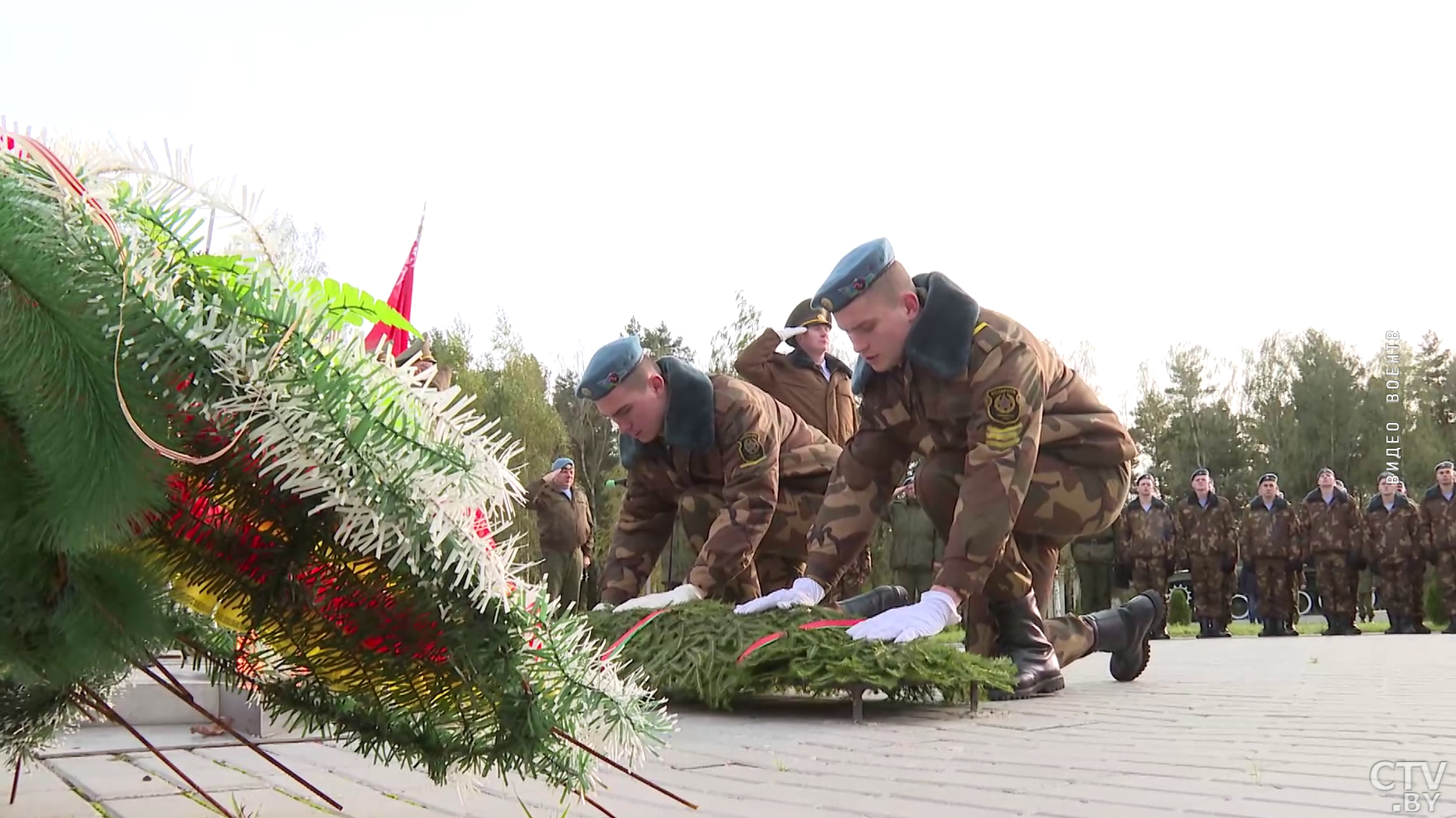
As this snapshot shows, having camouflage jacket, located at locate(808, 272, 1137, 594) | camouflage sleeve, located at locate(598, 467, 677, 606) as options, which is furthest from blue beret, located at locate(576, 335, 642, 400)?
camouflage jacket, located at locate(808, 272, 1137, 594)

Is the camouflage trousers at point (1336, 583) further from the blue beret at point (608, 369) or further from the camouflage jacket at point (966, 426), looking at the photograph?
the blue beret at point (608, 369)

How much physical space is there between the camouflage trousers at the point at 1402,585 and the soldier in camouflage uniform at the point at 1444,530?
0.76ft

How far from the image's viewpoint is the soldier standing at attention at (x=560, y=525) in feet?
44.2

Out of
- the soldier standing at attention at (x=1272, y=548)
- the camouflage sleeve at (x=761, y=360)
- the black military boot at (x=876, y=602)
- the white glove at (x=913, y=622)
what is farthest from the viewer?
the soldier standing at attention at (x=1272, y=548)

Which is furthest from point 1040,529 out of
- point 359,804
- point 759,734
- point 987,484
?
point 359,804

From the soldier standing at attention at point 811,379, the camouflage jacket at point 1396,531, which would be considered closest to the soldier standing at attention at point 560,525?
the soldier standing at attention at point 811,379

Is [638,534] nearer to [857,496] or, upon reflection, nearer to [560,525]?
[857,496]

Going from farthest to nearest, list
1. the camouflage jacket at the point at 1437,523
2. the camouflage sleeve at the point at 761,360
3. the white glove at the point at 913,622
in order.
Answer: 1. the camouflage jacket at the point at 1437,523
2. the camouflage sleeve at the point at 761,360
3. the white glove at the point at 913,622

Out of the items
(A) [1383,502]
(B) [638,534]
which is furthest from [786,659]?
(A) [1383,502]

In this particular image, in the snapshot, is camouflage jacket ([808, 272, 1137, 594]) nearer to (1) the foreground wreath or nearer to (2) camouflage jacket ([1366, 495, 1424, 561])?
(1) the foreground wreath

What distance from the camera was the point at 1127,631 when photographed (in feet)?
17.0

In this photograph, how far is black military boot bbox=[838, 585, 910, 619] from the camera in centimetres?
554

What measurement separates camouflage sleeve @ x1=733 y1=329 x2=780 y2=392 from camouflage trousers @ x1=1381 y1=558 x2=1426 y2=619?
10280 millimetres

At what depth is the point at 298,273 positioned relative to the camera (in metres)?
1.40
